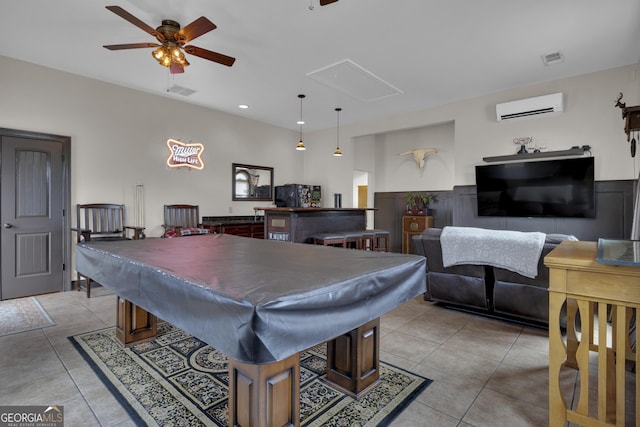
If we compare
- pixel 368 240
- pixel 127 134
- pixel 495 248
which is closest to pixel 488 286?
pixel 495 248

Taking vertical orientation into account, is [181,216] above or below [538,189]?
below

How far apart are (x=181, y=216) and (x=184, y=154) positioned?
1.13 metres

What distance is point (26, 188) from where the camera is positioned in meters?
4.21

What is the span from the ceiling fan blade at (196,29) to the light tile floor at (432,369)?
2830 mm

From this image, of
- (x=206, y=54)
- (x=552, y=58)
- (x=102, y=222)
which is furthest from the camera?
(x=102, y=222)

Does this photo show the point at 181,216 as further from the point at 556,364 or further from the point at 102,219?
the point at 556,364

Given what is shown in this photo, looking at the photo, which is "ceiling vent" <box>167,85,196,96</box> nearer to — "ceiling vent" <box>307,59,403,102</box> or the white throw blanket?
"ceiling vent" <box>307,59,403,102</box>

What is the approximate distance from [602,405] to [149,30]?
4.15m

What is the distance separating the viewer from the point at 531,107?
4879 mm

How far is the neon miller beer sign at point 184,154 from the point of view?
562 centimetres

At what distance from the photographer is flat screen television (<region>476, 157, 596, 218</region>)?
15.1ft

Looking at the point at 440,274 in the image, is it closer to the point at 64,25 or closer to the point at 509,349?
the point at 509,349

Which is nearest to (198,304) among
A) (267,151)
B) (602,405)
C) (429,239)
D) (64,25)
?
(602,405)

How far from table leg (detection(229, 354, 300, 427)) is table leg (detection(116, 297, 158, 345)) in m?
1.62
